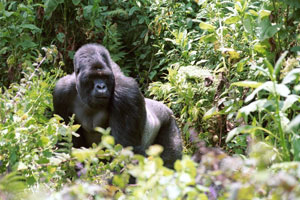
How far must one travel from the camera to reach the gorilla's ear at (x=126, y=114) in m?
3.12

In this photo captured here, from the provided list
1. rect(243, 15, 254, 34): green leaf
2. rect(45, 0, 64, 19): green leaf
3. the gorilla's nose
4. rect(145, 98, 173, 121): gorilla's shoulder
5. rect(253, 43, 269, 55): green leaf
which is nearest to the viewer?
rect(253, 43, 269, 55): green leaf

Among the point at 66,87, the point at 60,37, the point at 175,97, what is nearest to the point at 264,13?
the point at 66,87

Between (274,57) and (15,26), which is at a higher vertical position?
(274,57)

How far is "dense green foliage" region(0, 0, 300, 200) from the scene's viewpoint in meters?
1.39

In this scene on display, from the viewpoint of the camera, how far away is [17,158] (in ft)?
6.92

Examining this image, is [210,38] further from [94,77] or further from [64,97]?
[64,97]

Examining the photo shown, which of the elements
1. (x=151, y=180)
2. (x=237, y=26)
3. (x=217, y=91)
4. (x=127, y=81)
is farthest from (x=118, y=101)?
(x=151, y=180)

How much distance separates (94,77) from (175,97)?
3.75 feet

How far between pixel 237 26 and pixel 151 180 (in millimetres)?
2206

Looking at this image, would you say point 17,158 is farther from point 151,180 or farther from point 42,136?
point 151,180

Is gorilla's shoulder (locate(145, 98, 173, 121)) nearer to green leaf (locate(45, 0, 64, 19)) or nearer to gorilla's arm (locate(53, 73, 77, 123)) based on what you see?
gorilla's arm (locate(53, 73, 77, 123))

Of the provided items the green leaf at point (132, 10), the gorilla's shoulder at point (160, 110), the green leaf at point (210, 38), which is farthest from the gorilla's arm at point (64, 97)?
the green leaf at point (132, 10)


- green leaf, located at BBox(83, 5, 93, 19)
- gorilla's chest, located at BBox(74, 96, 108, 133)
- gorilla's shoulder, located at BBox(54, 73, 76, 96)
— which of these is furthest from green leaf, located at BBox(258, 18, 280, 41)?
green leaf, located at BBox(83, 5, 93, 19)

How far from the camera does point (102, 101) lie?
3148 mm
